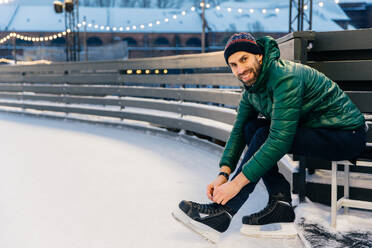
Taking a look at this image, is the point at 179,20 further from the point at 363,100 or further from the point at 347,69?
the point at 363,100

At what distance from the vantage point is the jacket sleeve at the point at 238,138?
2.88 metres

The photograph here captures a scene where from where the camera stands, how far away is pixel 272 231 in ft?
8.93

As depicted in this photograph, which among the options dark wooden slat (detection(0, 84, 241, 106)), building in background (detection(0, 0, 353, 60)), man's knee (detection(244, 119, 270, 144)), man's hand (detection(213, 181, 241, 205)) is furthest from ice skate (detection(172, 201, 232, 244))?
building in background (detection(0, 0, 353, 60))

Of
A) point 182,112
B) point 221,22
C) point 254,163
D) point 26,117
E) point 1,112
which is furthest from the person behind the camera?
point 221,22

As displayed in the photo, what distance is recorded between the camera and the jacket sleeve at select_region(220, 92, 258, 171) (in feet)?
9.43

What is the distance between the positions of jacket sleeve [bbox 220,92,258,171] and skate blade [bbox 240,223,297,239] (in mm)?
412

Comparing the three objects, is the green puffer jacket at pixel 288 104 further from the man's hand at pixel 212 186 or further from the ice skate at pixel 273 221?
the ice skate at pixel 273 221

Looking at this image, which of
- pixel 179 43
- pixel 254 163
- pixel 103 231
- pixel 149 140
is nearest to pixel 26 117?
pixel 149 140

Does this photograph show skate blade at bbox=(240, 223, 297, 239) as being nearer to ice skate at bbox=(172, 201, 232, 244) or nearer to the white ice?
the white ice

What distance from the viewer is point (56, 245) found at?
8.76 ft

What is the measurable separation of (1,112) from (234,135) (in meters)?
11.7

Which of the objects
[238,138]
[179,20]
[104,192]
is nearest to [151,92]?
[104,192]

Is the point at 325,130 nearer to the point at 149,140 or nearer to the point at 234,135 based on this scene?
the point at 234,135

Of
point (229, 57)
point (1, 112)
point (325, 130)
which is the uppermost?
point (229, 57)
